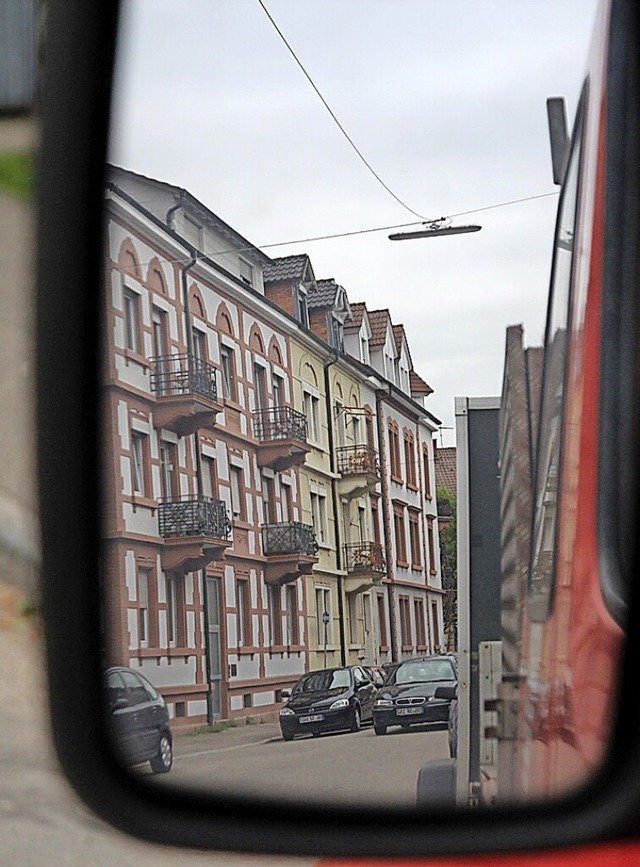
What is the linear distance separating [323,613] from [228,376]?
0.69 ft

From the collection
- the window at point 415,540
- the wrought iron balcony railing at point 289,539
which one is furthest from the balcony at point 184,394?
Answer: the window at point 415,540

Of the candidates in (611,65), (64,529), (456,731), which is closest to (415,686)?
→ (456,731)

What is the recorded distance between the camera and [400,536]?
1.12 meters

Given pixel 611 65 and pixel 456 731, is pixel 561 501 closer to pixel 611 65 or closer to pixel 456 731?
pixel 456 731

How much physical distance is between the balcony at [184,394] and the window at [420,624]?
25cm

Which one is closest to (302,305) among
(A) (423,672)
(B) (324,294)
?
(B) (324,294)

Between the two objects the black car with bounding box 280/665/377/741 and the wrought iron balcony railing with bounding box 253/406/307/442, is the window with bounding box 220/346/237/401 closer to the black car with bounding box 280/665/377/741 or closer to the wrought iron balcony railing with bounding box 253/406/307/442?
the wrought iron balcony railing with bounding box 253/406/307/442

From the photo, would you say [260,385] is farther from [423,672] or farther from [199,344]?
[423,672]

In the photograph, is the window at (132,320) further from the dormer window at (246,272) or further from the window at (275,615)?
the window at (275,615)

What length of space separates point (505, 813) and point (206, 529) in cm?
33

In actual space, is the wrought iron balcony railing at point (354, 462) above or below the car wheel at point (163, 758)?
above

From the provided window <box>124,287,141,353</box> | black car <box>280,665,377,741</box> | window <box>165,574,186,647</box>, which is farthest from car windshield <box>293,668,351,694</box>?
window <box>124,287,141,353</box>

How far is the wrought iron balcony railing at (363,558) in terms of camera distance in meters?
1.05

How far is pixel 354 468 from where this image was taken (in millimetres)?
1073
